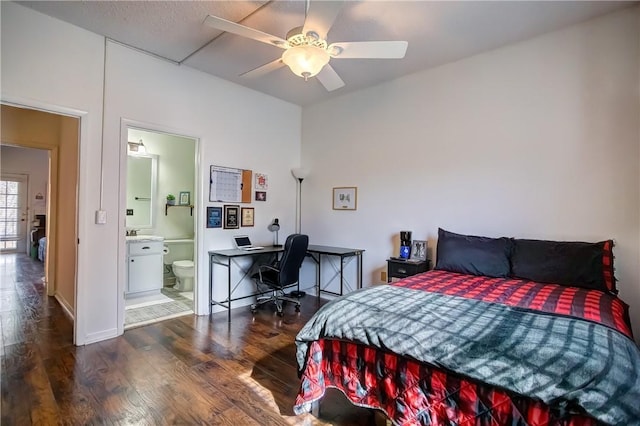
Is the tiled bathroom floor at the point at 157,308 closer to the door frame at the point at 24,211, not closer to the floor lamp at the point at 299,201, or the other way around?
the floor lamp at the point at 299,201

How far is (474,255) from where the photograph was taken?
9.61 feet

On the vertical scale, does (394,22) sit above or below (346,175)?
above

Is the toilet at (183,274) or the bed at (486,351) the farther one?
the toilet at (183,274)

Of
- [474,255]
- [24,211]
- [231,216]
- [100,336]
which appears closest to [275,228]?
[231,216]

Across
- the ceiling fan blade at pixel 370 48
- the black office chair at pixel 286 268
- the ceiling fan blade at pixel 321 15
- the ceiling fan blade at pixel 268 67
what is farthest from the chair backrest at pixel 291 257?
the ceiling fan blade at pixel 321 15

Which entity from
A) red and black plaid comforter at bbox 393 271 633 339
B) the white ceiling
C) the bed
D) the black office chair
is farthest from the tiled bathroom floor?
the white ceiling

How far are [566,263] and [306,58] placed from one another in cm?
254

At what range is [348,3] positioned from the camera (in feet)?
8.02

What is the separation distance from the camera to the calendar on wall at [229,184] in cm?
393

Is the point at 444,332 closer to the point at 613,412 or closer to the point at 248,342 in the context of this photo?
the point at 613,412

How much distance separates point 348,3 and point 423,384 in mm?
2616

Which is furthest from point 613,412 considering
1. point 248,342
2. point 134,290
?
point 134,290

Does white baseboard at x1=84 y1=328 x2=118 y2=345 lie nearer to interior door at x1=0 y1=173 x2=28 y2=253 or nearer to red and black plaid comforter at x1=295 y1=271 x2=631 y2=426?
red and black plaid comforter at x1=295 y1=271 x2=631 y2=426

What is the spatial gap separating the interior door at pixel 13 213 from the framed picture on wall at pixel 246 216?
7.65 meters
